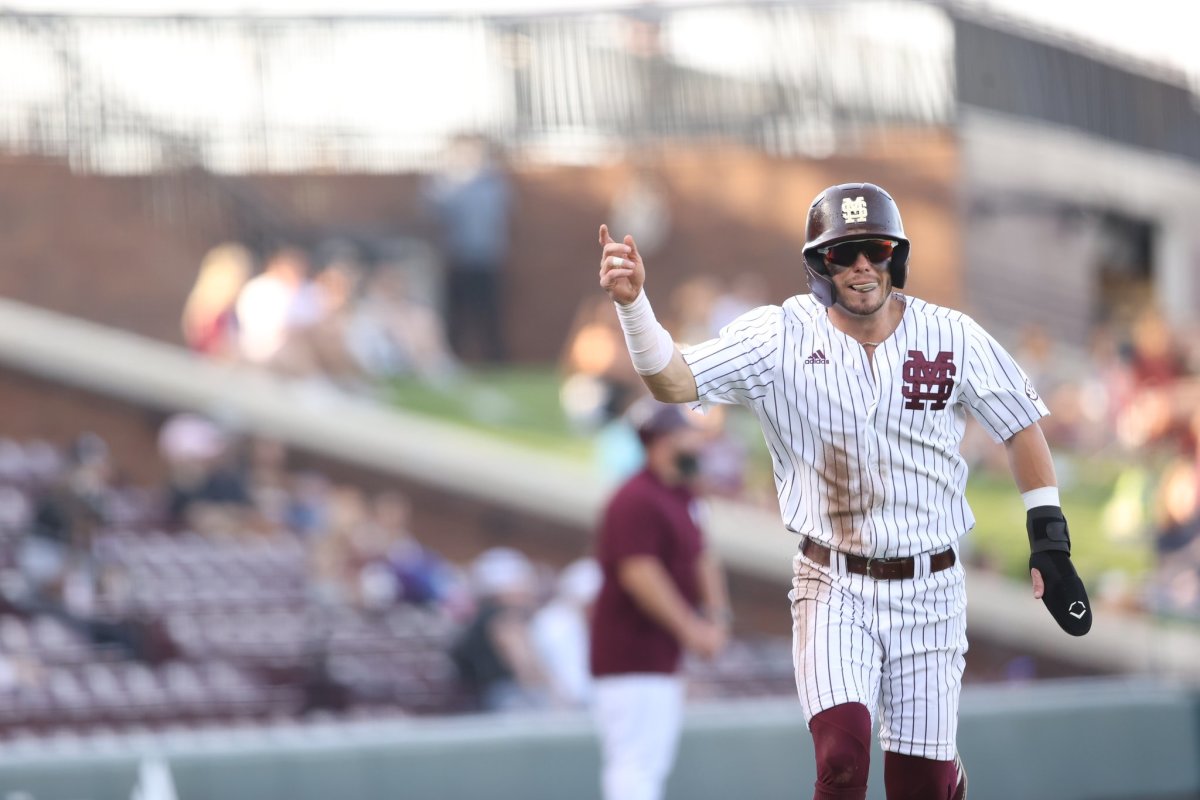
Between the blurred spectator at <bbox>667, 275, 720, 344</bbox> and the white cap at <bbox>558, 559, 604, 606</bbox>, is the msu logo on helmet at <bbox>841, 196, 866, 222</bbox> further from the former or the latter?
the blurred spectator at <bbox>667, 275, 720, 344</bbox>

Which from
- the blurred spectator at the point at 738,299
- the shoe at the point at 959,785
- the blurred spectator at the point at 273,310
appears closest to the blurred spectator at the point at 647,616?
the shoe at the point at 959,785

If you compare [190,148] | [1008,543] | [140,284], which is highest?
[190,148]

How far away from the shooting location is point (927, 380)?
5.56 m

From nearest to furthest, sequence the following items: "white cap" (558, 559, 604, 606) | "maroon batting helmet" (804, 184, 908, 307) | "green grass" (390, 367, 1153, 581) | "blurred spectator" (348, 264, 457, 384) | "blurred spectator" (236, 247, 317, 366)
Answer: "maroon batting helmet" (804, 184, 908, 307) → "white cap" (558, 559, 604, 606) → "green grass" (390, 367, 1153, 581) → "blurred spectator" (236, 247, 317, 366) → "blurred spectator" (348, 264, 457, 384)

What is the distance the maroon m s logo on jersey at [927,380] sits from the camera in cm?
555

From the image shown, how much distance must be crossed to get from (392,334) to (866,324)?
37.0 feet

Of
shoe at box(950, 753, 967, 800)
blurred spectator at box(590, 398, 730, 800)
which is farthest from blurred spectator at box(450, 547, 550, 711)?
shoe at box(950, 753, 967, 800)

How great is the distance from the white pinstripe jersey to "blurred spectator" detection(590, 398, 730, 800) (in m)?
2.58

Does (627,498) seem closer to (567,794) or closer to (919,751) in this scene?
(567,794)

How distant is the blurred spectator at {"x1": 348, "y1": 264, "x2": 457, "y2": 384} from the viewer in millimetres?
16234

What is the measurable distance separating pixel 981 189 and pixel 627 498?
37.6ft

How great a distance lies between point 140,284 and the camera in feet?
56.5

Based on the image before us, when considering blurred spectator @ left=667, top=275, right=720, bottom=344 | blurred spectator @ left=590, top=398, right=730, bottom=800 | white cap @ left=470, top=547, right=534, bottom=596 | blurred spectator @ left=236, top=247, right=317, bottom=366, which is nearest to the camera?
blurred spectator @ left=590, top=398, right=730, bottom=800

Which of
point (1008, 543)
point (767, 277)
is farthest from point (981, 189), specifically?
point (1008, 543)
